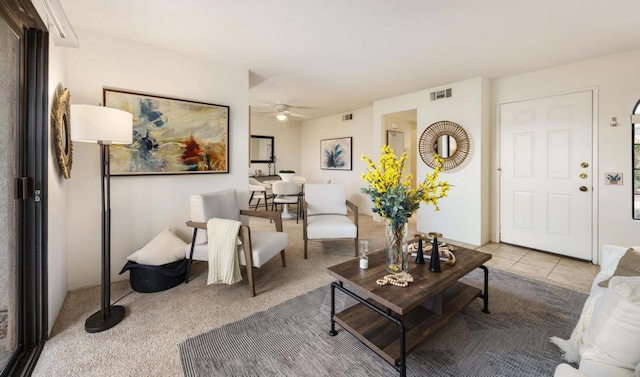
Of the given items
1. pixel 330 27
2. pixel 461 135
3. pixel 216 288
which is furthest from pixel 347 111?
pixel 216 288

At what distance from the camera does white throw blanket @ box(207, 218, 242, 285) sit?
7.56 ft

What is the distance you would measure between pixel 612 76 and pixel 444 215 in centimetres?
244

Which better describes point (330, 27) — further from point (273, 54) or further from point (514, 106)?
point (514, 106)

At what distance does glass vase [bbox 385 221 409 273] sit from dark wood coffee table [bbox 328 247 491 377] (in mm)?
81

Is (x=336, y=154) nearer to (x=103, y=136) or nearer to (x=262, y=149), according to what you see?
(x=262, y=149)

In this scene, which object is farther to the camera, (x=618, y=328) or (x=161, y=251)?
(x=161, y=251)

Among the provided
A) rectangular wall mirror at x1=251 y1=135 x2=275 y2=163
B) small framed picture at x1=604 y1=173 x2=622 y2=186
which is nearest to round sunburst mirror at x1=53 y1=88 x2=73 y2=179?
rectangular wall mirror at x1=251 y1=135 x2=275 y2=163

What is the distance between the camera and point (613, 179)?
3070 mm

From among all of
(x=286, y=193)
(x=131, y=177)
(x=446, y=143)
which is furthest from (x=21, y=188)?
(x=446, y=143)

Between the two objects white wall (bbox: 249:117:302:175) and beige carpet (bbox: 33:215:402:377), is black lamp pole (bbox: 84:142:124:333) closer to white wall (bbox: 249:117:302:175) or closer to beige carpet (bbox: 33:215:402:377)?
beige carpet (bbox: 33:215:402:377)

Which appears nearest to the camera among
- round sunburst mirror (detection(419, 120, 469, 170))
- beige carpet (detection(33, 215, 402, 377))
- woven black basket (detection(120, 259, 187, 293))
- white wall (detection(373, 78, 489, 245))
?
beige carpet (detection(33, 215, 402, 377))

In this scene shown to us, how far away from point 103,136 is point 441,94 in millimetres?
4194

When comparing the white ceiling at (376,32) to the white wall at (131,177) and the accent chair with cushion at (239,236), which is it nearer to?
the white wall at (131,177)

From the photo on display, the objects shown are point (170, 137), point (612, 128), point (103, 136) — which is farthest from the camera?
point (612, 128)
